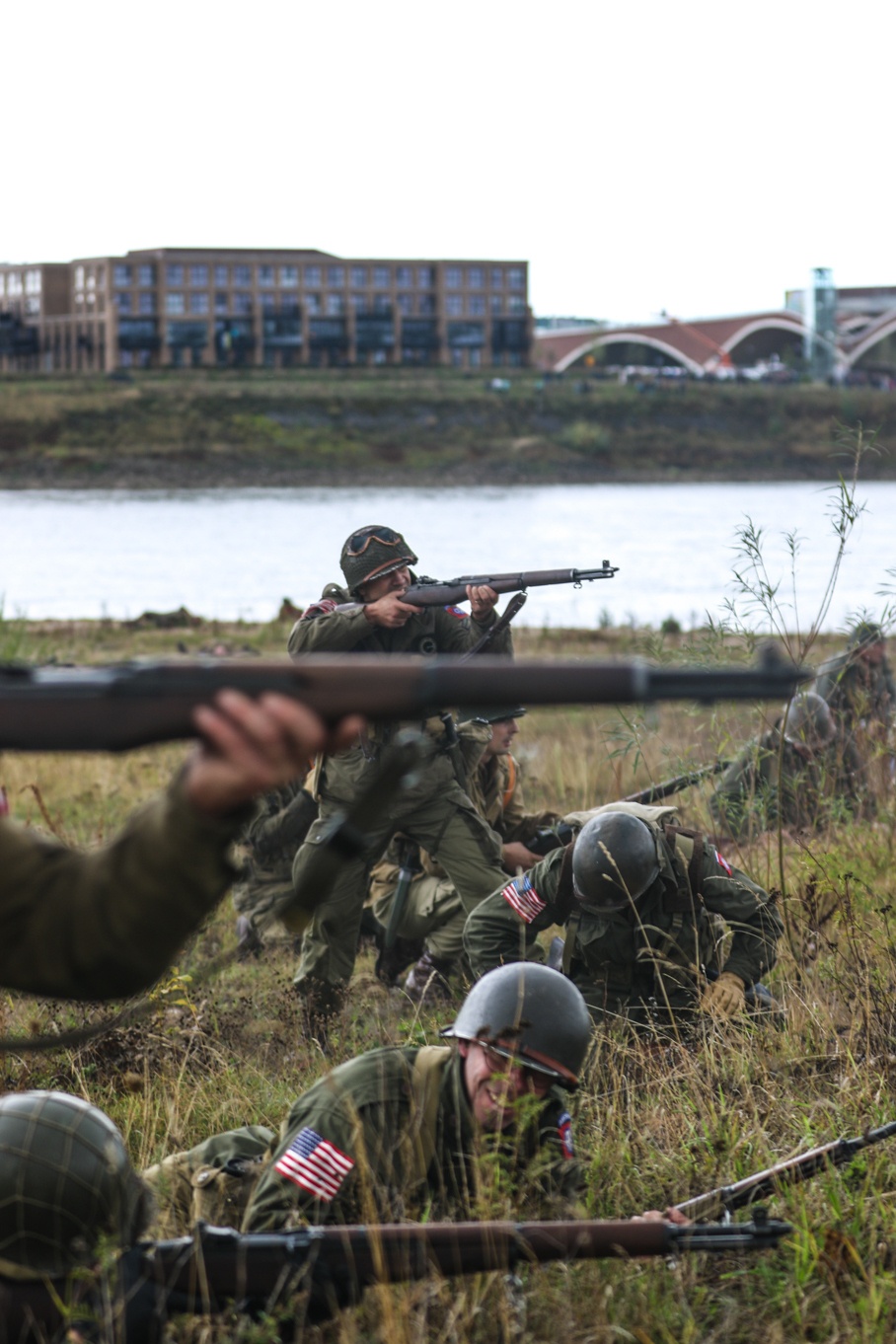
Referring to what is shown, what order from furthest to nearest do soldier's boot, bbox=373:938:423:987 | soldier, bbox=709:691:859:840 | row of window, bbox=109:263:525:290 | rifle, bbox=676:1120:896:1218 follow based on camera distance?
row of window, bbox=109:263:525:290 < soldier's boot, bbox=373:938:423:987 < soldier, bbox=709:691:859:840 < rifle, bbox=676:1120:896:1218

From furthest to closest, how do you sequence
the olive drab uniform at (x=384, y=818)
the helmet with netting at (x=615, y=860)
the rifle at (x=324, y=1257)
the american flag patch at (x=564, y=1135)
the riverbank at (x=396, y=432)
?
the riverbank at (x=396, y=432)
the olive drab uniform at (x=384, y=818)
the helmet with netting at (x=615, y=860)
the american flag patch at (x=564, y=1135)
the rifle at (x=324, y=1257)

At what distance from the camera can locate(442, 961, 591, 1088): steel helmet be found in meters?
3.80

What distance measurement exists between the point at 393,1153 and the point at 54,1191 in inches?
33.9

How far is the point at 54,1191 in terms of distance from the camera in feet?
10.5

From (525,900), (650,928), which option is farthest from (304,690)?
(525,900)

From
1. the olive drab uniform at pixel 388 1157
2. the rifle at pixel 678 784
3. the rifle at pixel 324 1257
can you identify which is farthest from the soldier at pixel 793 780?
the rifle at pixel 324 1257

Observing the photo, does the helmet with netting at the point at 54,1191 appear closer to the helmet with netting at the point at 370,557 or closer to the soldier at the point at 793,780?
the soldier at the point at 793,780

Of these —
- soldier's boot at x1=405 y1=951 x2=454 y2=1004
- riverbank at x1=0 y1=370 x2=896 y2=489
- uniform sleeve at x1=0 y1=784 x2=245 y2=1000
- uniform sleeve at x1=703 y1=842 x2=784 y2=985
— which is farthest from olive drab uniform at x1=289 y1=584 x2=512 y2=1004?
riverbank at x1=0 y1=370 x2=896 y2=489

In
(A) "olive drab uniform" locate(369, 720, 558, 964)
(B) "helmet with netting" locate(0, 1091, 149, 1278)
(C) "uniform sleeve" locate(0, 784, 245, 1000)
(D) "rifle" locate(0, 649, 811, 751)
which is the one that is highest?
(D) "rifle" locate(0, 649, 811, 751)

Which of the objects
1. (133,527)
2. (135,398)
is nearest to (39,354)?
(135,398)

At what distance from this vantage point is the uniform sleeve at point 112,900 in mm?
2480

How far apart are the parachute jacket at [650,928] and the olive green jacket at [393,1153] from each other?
2131 millimetres

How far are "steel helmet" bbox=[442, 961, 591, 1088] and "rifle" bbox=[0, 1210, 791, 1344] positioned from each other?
0.61 m

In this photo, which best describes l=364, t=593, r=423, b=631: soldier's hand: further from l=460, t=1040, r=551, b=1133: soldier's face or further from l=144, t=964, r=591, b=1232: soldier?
l=460, t=1040, r=551, b=1133: soldier's face
